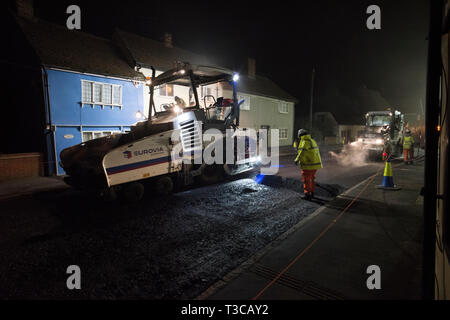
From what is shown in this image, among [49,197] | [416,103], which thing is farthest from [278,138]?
[416,103]

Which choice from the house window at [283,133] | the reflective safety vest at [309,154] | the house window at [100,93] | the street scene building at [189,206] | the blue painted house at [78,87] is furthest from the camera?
the house window at [283,133]

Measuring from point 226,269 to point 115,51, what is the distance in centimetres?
1749

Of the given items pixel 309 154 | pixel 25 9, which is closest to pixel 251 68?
pixel 25 9

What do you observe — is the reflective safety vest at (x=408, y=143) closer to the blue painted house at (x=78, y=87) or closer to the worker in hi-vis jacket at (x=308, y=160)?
the worker in hi-vis jacket at (x=308, y=160)

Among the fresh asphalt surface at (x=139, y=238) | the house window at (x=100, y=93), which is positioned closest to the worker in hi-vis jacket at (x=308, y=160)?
the fresh asphalt surface at (x=139, y=238)

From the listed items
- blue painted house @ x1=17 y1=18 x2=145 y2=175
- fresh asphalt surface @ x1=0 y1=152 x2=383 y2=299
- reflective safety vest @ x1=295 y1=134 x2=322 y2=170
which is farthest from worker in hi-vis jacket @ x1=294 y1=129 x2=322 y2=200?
blue painted house @ x1=17 y1=18 x2=145 y2=175

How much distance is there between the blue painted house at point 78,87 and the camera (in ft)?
40.0

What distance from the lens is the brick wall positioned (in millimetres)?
10102

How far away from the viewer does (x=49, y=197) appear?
7582 millimetres

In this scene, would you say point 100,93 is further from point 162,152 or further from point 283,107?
point 283,107

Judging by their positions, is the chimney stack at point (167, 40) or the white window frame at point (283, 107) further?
the white window frame at point (283, 107)

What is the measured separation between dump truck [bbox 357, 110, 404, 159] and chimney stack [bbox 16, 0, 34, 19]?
2021 centimetres

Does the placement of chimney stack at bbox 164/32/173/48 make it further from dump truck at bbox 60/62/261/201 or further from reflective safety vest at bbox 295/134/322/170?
reflective safety vest at bbox 295/134/322/170

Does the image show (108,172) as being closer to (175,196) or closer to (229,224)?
(175,196)
